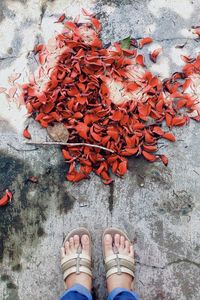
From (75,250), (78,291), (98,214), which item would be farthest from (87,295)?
(98,214)

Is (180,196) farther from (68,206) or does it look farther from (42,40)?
(42,40)

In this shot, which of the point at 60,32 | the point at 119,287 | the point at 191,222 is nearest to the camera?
the point at 119,287

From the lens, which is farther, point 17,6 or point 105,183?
point 17,6

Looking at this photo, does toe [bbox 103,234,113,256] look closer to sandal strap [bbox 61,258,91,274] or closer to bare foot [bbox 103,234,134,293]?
bare foot [bbox 103,234,134,293]

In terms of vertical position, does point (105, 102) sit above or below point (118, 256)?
above

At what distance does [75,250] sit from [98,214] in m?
0.26

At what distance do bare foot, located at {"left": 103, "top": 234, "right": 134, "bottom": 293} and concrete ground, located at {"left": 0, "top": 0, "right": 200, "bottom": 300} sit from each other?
0.07 metres

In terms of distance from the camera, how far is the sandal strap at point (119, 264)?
269 centimetres

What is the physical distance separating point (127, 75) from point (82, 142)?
1.69 feet

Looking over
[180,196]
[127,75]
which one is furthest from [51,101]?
[180,196]

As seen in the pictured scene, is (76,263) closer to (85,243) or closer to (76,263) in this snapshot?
(76,263)

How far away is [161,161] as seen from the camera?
2859 mm

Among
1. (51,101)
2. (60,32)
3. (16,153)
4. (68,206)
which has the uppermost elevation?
(60,32)

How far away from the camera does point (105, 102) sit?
2.82m
